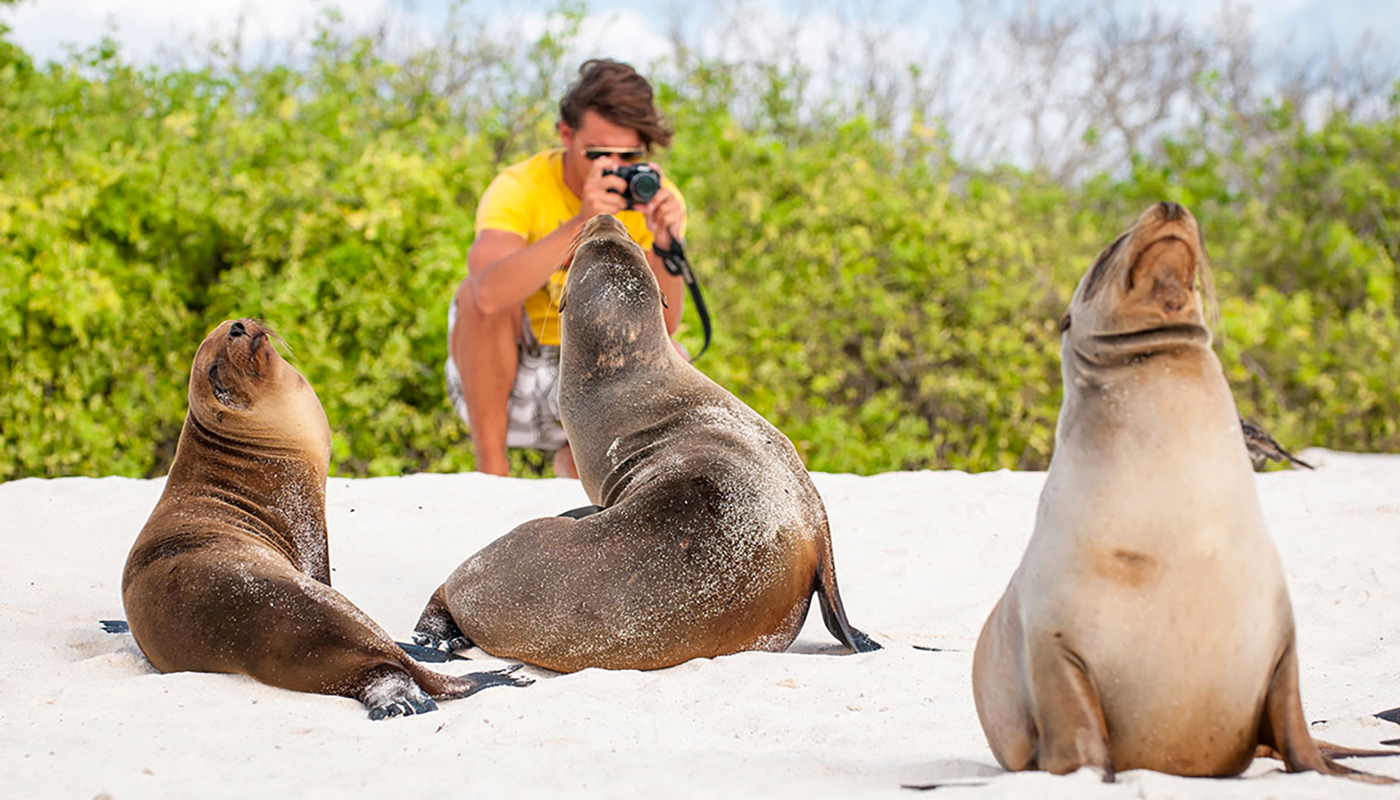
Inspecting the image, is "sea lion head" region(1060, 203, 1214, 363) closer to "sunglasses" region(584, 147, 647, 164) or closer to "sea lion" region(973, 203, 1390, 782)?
"sea lion" region(973, 203, 1390, 782)

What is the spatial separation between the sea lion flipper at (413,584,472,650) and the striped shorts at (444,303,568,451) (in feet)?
8.05

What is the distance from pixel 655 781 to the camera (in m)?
2.17

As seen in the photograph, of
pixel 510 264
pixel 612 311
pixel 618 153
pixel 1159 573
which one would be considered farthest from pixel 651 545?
pixel 618 153

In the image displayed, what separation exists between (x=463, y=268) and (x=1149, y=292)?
5.52 meters

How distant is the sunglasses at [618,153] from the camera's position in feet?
17.1

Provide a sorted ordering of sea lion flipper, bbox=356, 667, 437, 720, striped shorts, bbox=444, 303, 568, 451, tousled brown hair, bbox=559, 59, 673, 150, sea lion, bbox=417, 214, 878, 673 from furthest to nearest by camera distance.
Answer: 1. striped shorts, bbox=444, 303, 568, 451
2. tousled brown hair, bbox=559, 59, 673, 150
3. sea lion, bbox=417, 214, 878, 673
4. sea lion flipper, bbox=356, 667, 437, 720

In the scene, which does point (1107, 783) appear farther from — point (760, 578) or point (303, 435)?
point (303, 435)

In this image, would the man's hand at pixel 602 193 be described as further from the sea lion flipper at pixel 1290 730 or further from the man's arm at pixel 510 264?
the sea lion flipper at pixel 1290 730

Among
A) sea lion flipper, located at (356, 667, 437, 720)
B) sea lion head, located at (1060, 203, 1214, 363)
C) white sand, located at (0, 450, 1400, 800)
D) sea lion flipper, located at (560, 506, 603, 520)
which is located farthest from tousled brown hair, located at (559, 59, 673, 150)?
sea lion head, located at (1060, 203, 1214, 363)

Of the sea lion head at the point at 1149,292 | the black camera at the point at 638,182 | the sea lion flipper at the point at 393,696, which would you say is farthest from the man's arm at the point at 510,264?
the sea lion head at the point at 1149,292

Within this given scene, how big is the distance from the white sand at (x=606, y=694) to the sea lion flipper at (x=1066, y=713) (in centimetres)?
6

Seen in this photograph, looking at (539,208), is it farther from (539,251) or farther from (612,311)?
(612,311)

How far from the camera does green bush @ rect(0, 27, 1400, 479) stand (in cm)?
680

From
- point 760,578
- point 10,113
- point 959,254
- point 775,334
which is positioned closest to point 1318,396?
point 959,254
